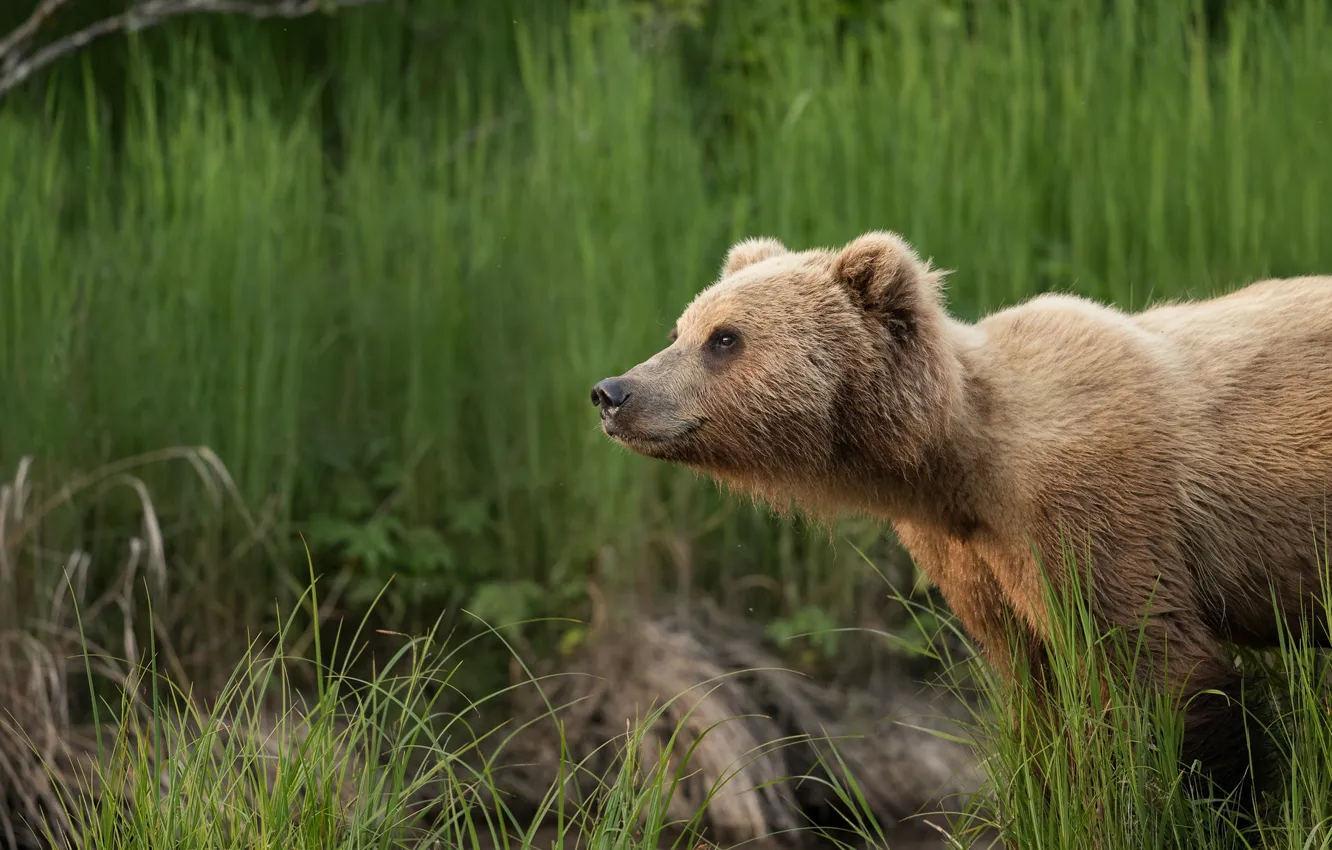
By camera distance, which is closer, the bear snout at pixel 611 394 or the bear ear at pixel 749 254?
the bear snout at pixel 611 394

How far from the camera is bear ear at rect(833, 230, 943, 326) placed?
10.6 ft

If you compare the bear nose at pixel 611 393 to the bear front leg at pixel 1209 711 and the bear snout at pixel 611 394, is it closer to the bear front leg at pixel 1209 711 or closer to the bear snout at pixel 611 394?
the bear snout at pixel 611 394

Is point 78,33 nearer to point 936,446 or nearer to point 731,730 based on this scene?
point 731,730

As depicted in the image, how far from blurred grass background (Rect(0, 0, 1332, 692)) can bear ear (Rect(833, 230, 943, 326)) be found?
1.55 m

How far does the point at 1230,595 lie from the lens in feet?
10.4

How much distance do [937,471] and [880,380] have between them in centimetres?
22

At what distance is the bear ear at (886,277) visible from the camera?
3236 millimetres

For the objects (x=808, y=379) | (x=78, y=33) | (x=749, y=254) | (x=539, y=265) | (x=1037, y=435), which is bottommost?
(x=1037, y=435)

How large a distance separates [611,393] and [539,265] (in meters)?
2.66

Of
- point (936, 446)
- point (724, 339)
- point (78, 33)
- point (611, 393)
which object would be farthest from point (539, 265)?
point (936, 446)

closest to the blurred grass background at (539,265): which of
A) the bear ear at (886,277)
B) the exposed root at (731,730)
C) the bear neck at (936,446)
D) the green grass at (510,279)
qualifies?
the green grass at (510,279)

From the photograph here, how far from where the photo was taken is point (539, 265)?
5.77m

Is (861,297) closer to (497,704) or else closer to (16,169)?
(497,704)

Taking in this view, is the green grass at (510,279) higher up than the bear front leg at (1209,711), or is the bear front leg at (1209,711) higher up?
the green grass at (510,279)
